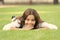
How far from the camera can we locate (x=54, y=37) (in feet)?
19.4

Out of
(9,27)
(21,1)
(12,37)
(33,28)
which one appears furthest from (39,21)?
(21,1)

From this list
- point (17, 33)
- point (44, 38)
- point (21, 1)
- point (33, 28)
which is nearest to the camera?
point (44, 38)

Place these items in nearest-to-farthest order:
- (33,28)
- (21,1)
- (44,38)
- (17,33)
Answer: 1. (44,38)
2. (17,33)
3. (33,28)
4. (21,1)

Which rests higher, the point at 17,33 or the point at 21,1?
the point at 17,33

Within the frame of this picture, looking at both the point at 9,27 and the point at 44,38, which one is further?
the point at 9,27

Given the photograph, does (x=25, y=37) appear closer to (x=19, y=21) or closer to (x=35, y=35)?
(x=35, y=35)

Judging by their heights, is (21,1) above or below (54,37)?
below

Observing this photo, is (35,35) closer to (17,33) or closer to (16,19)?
(17,33)

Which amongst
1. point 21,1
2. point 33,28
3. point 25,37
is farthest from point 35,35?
point 21,1

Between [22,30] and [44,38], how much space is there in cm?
96

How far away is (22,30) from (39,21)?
477 millimetres

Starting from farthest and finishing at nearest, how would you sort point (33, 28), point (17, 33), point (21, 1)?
point (21, 1), point (33, 28), point (17, 33)

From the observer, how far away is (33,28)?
6.86 metres

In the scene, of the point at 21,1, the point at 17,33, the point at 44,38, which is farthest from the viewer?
the point at 21,1
